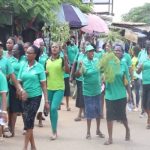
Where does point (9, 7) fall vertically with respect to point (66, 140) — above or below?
above

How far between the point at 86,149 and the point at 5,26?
24.2ft

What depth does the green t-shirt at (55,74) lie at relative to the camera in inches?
363

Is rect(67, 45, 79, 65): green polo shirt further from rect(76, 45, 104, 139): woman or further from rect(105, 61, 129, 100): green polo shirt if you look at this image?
rect(105, 61, 129, 100): green polo shirt

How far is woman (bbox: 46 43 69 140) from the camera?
9.15 metres

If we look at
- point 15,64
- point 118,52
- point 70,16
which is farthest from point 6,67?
point 70,16

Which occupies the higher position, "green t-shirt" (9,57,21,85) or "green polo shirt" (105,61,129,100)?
"green t-shirt" (9,57,21,85)

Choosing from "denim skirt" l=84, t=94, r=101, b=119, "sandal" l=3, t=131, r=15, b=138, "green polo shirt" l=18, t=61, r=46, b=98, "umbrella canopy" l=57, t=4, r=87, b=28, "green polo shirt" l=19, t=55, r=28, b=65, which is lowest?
"sandal" l=3, t=131, r=15, b=138

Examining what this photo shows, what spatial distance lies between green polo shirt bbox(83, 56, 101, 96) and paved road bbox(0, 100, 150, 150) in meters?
0.88

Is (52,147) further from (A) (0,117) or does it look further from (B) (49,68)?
(A) (0,117)

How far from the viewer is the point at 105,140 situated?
934cm

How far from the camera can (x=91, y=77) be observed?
9523 millimetres

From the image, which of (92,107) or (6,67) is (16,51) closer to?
(6,67)

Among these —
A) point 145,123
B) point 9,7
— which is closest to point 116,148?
point 145,123

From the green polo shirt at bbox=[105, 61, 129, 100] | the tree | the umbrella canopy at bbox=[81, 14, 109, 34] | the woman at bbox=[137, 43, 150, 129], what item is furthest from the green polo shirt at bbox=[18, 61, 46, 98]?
the tree
